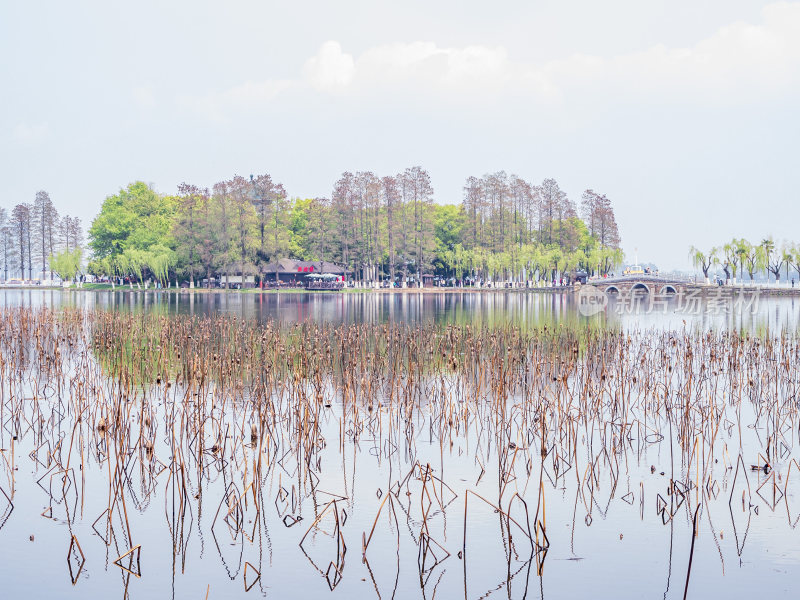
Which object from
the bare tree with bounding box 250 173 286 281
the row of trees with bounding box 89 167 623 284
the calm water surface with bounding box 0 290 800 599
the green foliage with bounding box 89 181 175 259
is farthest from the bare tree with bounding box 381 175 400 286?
the calm water surface with bounding box 0 290 800 599

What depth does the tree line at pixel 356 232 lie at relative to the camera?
8206 centimetres

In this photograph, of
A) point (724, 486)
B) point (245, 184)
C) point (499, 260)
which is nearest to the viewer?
point (724, 486)

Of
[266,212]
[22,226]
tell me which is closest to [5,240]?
[22,226]

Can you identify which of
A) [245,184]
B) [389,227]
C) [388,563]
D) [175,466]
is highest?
[245,184]

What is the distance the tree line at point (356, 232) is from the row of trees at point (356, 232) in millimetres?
146

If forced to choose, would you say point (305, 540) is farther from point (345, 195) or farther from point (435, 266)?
point (435, 266)

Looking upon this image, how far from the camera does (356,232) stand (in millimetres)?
88500

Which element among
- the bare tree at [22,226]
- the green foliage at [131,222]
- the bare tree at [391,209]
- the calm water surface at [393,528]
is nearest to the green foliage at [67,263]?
the green foliage at [131,222]

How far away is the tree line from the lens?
82062mm

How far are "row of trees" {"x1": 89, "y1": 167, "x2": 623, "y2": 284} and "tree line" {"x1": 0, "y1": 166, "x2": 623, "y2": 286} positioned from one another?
0.15 meters

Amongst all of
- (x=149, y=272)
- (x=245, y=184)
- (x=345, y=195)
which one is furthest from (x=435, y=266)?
(x=149, y=272)

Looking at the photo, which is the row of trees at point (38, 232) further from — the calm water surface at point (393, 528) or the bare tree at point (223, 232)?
the calm water surface at point (393, 528)

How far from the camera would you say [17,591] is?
18.3 ft

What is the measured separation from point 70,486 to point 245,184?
78.8 metres
